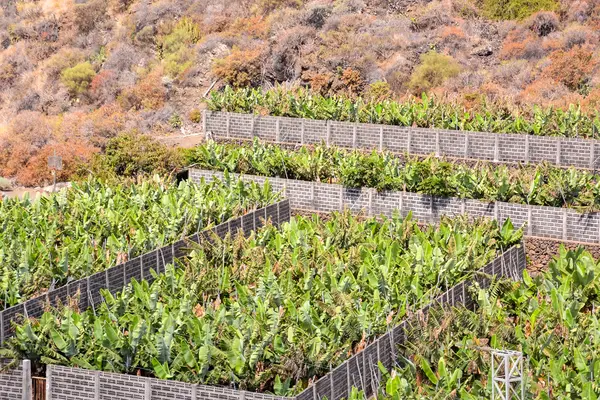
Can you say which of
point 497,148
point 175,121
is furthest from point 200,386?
point 175,121

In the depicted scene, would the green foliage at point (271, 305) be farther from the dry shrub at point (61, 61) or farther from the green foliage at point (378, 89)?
the dry shrub at point (61, 61)

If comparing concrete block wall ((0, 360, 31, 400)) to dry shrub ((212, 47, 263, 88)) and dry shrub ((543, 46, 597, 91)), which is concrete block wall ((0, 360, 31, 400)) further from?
dry shrub ((212, 47, 263, 88))

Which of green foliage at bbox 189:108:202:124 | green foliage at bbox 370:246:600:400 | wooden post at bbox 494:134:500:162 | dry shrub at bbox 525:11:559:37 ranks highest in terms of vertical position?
green foliage at bbox 370:246:600:400

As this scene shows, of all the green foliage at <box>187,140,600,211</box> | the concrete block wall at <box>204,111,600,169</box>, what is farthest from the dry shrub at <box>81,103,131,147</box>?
the green foliage at <box>187,140,600,211</box>

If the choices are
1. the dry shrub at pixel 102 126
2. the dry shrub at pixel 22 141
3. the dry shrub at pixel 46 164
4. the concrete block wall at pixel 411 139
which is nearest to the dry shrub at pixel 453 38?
the dry shrub at pixel 102 126

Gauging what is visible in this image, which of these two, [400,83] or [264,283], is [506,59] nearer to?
[400,83]

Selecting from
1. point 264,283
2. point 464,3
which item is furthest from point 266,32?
point 264,283

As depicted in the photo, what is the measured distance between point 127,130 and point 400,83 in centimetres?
1123

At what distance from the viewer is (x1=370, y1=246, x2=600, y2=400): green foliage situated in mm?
19188

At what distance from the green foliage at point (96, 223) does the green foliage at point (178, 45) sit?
23.1 meters

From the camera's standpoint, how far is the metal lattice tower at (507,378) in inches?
679

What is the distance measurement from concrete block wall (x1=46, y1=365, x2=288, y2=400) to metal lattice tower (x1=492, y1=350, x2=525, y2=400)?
3.15m

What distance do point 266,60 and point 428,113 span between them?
55.2 ft

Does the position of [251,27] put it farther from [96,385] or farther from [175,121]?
[96,385]
